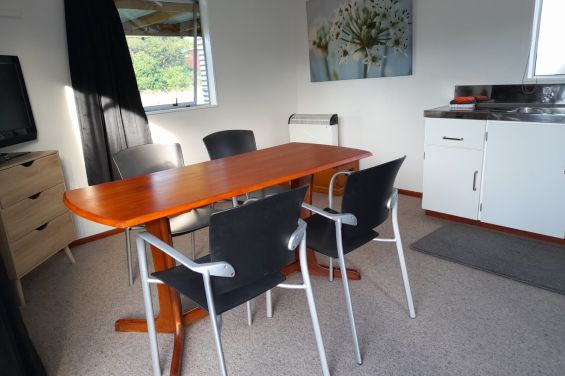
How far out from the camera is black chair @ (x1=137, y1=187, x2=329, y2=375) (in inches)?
52.5

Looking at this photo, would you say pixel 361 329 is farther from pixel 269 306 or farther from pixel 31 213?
pixel 31 213

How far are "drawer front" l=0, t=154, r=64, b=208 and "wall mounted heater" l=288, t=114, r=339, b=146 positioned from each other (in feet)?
8.47

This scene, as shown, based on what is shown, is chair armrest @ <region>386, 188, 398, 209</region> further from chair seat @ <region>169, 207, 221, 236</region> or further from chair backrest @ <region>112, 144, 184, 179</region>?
chair backrest @ <region>112, 144, 184, 179</region>

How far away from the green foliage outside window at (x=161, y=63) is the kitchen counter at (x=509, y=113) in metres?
2.45

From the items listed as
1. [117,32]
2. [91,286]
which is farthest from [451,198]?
[117,32]

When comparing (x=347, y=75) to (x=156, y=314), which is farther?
(x=347, y=75)

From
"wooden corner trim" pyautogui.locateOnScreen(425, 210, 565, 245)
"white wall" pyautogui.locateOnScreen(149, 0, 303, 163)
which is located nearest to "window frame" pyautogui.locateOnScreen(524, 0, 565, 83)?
"wooden corner trim" pyautogui.locateOnScreen(425, 210, 565, 245)

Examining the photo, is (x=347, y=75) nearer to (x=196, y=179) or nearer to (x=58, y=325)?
(x=196, y=179)

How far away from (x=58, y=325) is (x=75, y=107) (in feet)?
5.96

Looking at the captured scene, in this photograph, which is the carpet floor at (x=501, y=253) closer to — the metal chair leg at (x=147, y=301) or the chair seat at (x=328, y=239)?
the chair seat at (x=328, y=239)

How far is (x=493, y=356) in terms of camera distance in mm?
1789

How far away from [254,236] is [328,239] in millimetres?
639

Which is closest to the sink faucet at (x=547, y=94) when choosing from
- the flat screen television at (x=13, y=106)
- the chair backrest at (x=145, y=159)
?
the chair backrest at (x=145, y=159)

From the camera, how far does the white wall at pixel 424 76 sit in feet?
10.2
